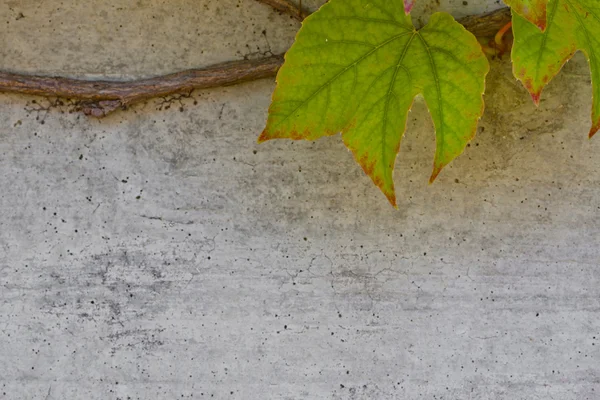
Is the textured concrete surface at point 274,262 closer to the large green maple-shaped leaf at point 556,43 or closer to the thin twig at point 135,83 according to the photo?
the thin twig at point 135,83

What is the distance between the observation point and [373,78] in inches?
35.7

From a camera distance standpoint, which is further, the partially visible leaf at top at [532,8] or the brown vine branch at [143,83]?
the brown vine branch at [143,83]

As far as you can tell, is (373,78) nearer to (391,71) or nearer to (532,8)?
(391,71)

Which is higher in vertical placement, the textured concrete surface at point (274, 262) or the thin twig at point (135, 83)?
the thin twig at point (135, 83)

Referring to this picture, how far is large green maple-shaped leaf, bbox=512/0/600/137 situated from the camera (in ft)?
2.89

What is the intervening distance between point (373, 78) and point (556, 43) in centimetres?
26

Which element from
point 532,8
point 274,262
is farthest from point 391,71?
point 274,262

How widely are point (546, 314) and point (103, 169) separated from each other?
2.90ft

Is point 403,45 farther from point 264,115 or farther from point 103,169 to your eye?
point 103,169

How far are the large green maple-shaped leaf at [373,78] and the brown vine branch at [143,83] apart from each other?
0.25 m

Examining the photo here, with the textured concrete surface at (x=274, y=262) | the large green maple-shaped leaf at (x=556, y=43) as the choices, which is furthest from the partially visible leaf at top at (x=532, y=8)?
A: the textured concrete surface at (x=274, y=262)

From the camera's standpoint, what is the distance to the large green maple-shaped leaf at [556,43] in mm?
879

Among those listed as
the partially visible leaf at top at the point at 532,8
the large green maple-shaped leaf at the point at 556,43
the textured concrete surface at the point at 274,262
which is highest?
the partially visible leaf at top at the point at 532,8

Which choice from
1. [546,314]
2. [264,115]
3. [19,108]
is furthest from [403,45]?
[19,108]
